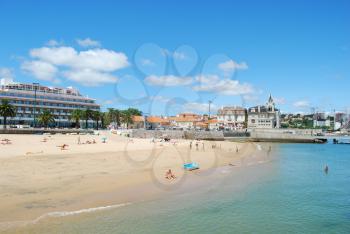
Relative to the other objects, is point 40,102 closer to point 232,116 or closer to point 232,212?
point 232,212

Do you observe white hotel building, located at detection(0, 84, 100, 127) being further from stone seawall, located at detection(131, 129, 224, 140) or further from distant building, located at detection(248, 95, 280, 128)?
distant building, located at detection(248, 95, 280, 128)

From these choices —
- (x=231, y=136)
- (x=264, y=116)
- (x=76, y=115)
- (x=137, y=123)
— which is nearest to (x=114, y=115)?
(x=137, y=123)

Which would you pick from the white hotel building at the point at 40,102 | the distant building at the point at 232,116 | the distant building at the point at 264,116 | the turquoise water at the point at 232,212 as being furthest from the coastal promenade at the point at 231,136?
the turquoise water at the point at 232,212

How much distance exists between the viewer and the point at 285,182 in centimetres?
3173

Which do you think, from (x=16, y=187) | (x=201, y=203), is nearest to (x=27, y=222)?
(x=16, y=187)

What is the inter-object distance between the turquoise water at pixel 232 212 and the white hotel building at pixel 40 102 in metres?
87.7

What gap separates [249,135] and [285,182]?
3364 inches

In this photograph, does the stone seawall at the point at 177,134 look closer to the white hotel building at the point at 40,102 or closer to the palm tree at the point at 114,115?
the white hotel building at the point at 40,102

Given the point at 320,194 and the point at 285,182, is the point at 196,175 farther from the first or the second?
the point at 320,194

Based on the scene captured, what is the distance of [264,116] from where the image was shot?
16200cm

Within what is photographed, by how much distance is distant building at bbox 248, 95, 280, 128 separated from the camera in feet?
528

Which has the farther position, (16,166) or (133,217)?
(16,166)

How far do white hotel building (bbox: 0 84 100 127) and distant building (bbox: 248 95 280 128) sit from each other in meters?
74.8

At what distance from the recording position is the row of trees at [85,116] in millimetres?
87000
